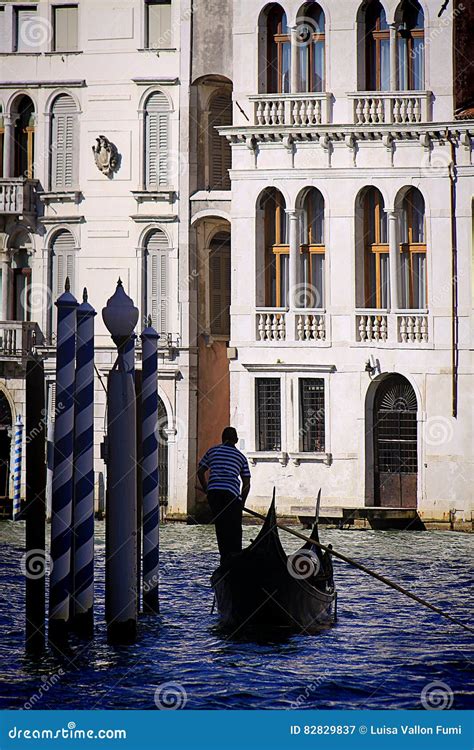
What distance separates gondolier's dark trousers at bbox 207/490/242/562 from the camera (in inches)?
225

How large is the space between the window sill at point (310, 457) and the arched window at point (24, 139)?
236 cm

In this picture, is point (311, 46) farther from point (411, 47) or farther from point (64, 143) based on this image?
point (64, 143)

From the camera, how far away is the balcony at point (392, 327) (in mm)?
9164

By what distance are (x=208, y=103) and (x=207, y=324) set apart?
1304 millimetres

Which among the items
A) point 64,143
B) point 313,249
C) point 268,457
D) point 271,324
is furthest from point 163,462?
point 64,143

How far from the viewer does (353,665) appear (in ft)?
17.1

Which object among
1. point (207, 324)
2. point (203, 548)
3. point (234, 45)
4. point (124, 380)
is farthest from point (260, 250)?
point (124, 380)

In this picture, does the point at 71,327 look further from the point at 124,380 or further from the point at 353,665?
the point at 353,665

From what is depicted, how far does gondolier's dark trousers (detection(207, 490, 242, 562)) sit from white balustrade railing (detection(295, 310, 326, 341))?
12.1 feet

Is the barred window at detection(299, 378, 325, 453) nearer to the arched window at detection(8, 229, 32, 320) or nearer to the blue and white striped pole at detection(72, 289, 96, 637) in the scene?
the arched window at detection(8, 229, 32, 320)

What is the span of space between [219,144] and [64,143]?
0.92 metres

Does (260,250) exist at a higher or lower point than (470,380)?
higher

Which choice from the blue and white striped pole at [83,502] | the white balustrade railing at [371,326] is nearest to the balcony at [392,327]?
the white balustrade railing at [371,326]
